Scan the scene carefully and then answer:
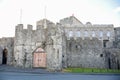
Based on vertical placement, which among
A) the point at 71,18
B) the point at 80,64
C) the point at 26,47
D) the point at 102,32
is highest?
the point at 71,18

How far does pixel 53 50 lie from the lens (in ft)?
82.8

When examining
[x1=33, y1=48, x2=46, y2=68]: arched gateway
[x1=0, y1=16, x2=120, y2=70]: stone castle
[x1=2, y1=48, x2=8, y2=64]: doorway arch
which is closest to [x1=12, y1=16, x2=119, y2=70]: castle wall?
[x1=0, y1=16, x2=120, y2=70]: stone castle

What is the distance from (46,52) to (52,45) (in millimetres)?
1322

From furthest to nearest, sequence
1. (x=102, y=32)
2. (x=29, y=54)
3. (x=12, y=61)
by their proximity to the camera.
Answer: (x=102, y=32)
(x=12, y=61)
(x=29, y=54)

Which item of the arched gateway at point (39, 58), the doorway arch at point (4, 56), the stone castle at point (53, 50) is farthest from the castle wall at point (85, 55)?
the doorway arch at point (4, 56)

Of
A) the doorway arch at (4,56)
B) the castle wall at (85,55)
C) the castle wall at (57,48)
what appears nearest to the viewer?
the castle wall at (57,48)

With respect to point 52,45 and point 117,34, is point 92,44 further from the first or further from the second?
point 117,34

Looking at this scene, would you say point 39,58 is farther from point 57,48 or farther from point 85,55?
point 85,55

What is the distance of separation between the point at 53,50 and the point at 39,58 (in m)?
2.67

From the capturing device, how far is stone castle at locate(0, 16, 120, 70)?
25530mm

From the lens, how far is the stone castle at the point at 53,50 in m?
25.5

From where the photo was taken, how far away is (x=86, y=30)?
5950 cm

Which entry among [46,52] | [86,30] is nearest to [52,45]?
[46,52]

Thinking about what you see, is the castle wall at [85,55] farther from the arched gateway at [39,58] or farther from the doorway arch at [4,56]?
the doorway arch at [4,56]
